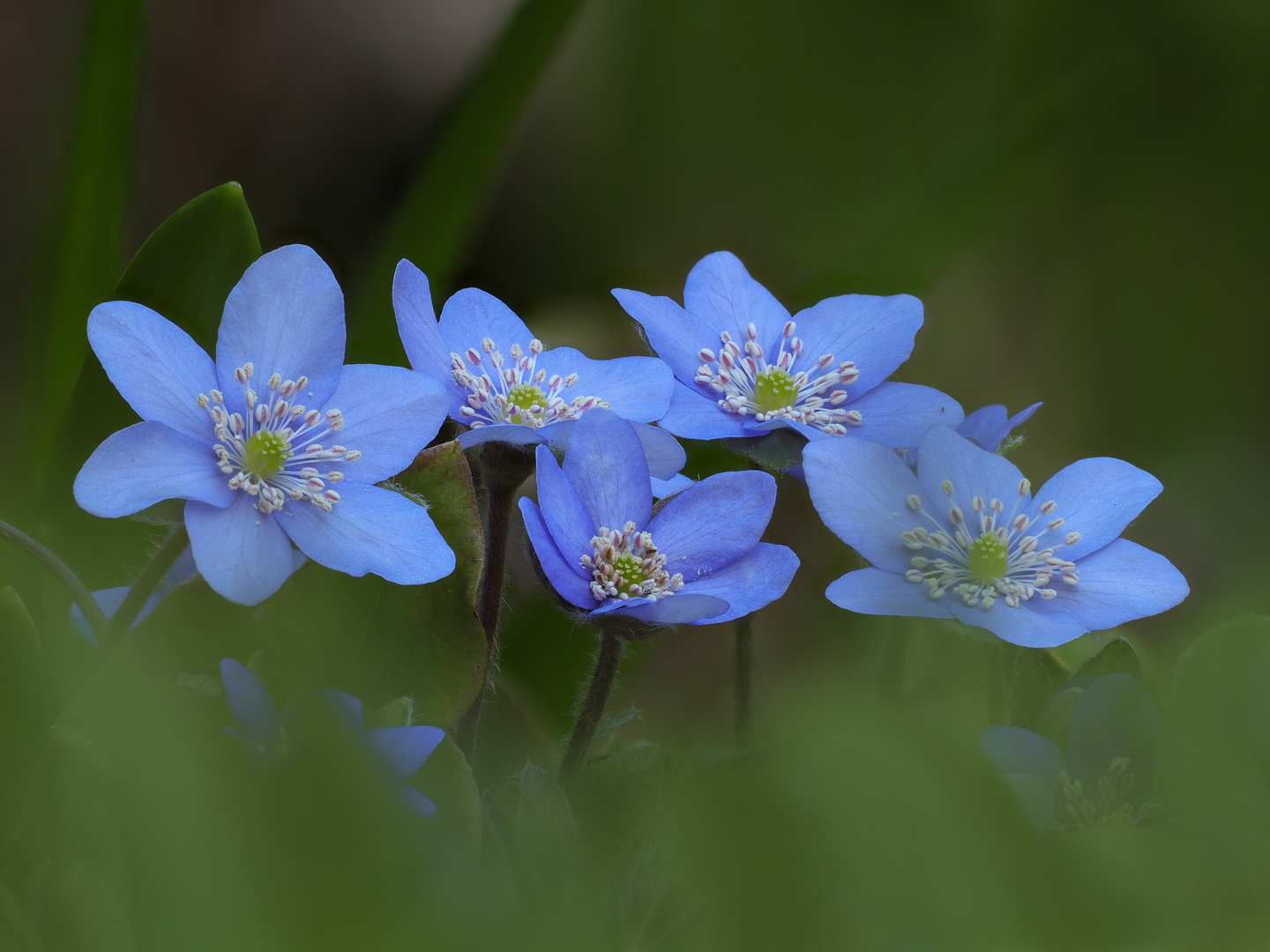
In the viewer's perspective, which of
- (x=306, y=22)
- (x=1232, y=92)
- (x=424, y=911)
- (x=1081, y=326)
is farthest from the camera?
(x=306, y=22)

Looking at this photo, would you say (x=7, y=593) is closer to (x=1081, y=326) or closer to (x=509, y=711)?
(x=509, y=711)

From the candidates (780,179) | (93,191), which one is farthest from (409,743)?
(780,179)

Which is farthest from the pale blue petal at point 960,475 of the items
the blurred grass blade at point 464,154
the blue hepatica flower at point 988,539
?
the blurred grass blade at point 464,154

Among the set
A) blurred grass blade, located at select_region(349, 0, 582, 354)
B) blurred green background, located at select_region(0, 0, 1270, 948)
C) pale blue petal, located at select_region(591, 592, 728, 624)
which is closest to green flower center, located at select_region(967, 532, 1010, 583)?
pale blue petal, located at select_region(591, 592, 728, 624)

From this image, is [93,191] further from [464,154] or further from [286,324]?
[286,324]

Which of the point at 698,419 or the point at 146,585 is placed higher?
the point at 698,419

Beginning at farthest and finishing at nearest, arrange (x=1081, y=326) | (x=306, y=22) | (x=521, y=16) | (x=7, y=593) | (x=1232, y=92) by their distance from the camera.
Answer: (x=306, y=22), (x=1081, y=326), (x=1232, y=92), (x=521, y=16), (x=7, y=593)

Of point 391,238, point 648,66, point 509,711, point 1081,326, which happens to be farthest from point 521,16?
point 1081,326

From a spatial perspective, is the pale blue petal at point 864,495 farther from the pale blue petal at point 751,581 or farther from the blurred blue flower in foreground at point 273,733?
the blurred blue flower in foreground at point 273,733
